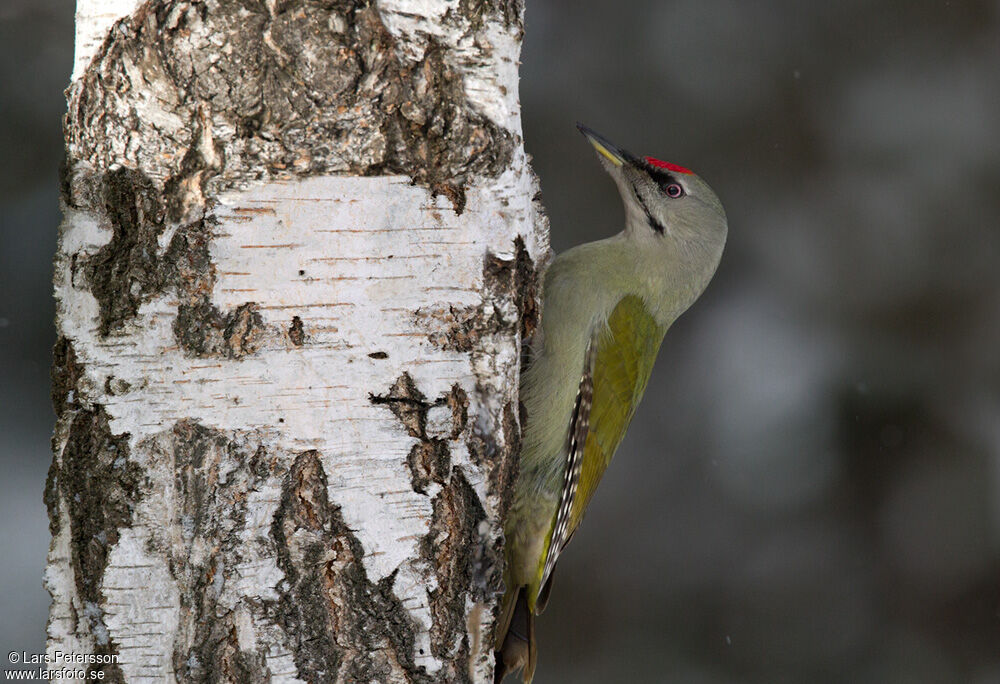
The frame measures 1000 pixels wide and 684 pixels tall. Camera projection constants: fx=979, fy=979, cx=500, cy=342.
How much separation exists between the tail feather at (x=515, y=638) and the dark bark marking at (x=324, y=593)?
93 centimetres

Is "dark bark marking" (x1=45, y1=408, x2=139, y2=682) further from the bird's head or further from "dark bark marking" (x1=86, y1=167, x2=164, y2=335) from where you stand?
the bird's head

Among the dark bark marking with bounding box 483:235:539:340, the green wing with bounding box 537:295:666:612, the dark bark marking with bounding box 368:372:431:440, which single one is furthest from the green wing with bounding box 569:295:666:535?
the dark bark marking with bounding box 368:372:431:440

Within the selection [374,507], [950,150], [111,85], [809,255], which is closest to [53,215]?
[111,85]

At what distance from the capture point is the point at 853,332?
5.44m

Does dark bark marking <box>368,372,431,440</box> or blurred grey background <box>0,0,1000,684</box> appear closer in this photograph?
dark bark marking <box>368,372,431,440</box>

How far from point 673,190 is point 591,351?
2.49 ft

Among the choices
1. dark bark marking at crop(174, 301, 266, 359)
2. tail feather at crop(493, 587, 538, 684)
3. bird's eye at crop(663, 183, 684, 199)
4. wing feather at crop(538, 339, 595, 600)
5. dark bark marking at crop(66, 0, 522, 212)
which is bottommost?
tail feather at crop(493, 587, 538, 684)

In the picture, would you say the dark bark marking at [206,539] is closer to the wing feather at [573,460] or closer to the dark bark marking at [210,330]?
the dark bark marking at [210,330]

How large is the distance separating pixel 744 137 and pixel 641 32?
0.81 meters

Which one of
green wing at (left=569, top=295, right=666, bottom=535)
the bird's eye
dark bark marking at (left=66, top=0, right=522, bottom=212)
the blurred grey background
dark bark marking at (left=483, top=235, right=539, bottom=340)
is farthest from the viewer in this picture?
the blurred grey background

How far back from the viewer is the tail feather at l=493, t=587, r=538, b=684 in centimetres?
280

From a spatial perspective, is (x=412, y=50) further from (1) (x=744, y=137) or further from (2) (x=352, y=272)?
(1) (x=744, y=137)

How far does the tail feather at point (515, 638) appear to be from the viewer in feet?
9.20

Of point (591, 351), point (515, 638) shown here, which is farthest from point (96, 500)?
point (591, 351)
